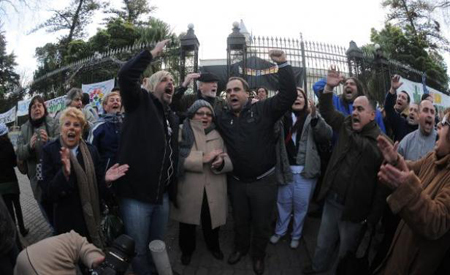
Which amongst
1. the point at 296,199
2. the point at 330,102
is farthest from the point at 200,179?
the point at 330,102

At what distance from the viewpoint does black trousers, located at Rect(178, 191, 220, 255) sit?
381 centimetres

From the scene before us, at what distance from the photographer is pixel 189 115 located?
3.91 meters

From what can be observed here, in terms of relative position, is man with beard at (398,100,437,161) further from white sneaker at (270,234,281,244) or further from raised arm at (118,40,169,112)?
raised arm at (118,40,169,112)

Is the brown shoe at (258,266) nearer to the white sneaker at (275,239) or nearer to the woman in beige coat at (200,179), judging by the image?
the woman in beige coat at (200,179)

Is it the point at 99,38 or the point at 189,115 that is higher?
the point at 99,38

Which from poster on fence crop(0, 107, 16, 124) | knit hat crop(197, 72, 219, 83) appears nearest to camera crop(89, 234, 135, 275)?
knit hat crop(197, 72, 219, 83)

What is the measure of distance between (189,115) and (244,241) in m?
1.67

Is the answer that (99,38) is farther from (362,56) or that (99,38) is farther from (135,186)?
(135,186)

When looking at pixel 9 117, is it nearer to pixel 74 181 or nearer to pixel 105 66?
pixel 105 66

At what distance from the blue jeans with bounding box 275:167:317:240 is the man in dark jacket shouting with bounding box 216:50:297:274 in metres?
0.54

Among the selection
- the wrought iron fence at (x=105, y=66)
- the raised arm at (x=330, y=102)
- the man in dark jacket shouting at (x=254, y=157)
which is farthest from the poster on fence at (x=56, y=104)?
the raised arm at (x=330, y=102)

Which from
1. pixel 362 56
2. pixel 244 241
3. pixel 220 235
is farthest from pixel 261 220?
pixel 362 56

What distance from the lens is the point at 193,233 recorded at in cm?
386

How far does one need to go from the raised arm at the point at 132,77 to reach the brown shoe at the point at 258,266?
2.26 meters
